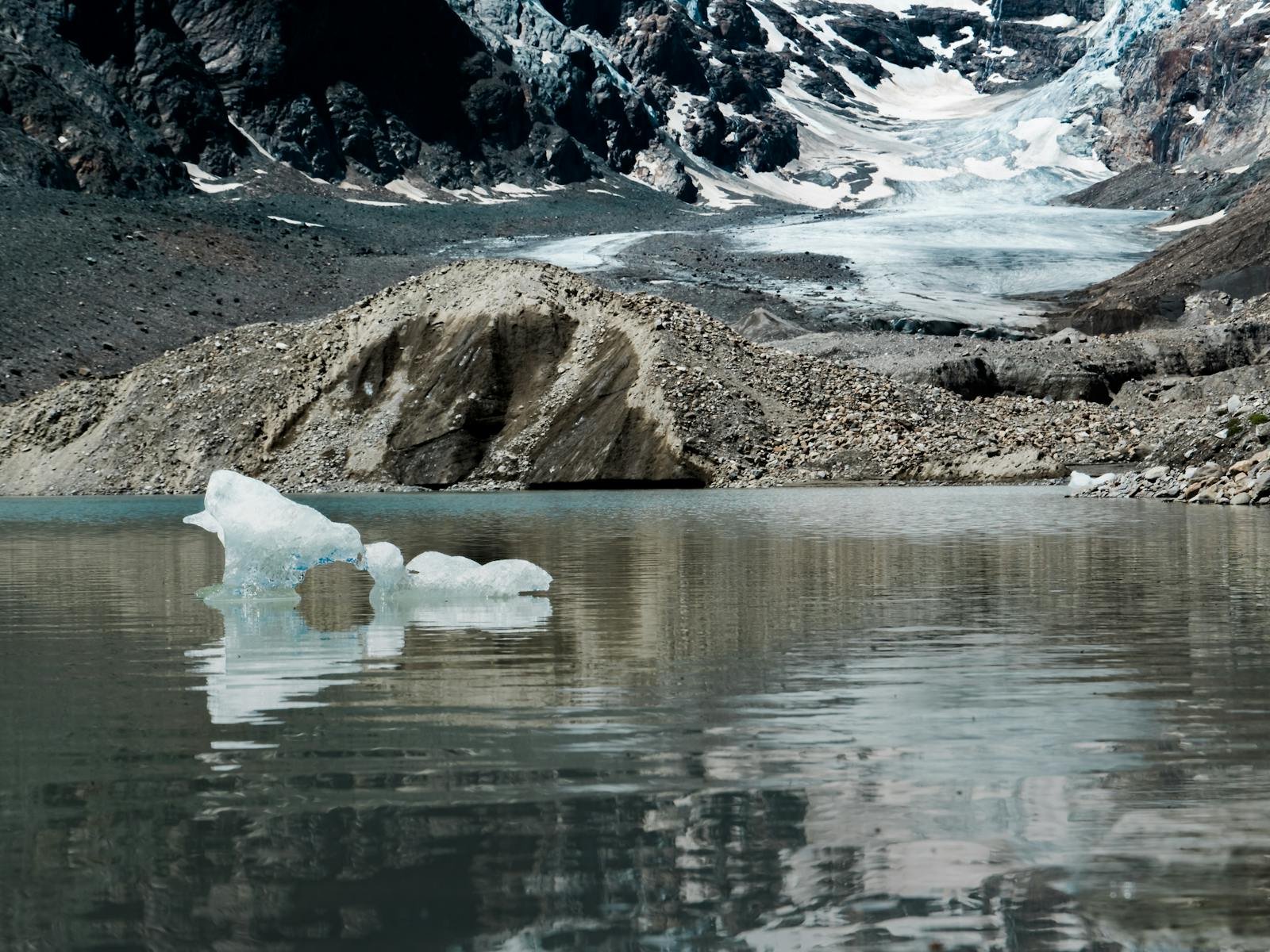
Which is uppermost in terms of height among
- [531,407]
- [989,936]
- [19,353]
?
[19,353]

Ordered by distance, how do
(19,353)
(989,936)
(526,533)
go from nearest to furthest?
(989,936) → (526,533) → (19,353)

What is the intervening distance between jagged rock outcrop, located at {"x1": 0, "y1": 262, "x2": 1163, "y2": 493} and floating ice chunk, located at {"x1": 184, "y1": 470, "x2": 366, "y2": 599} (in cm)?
3768

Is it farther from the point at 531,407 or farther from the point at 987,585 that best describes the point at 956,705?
the point at 531,407

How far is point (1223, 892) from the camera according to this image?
219 inches

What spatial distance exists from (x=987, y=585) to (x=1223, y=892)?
12.6 m

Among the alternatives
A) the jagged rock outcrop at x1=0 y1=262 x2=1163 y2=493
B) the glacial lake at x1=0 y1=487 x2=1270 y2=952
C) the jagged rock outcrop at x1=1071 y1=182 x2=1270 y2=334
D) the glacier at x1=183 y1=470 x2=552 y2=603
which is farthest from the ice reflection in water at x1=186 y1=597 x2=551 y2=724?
the jagged rock outcrop at x1=1071 y1=182 x2=1270 y2=334

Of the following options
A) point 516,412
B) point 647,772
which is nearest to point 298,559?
point 647,772

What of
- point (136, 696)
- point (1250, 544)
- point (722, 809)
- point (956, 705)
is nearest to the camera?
point (722, 809)

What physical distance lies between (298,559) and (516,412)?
44.3m

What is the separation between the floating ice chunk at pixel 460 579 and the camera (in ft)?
56.2

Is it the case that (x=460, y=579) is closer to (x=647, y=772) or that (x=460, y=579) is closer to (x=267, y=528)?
(x=267, y=528)

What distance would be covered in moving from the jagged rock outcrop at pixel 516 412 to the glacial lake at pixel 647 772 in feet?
125

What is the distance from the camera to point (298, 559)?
56.2 feet

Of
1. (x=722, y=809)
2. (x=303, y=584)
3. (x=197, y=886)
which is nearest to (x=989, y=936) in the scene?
(x=722, y=809)
